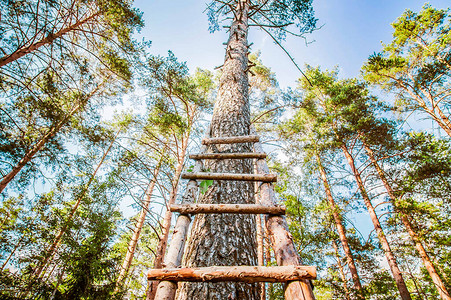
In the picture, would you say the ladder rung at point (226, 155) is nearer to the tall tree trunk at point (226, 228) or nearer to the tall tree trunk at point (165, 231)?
the tall tree trunk at point (226, 228)

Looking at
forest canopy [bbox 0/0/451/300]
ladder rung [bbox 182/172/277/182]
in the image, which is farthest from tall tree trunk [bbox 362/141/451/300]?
ladder rung [bbox 182/172/277/182]

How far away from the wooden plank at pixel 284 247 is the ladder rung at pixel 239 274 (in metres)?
0.05

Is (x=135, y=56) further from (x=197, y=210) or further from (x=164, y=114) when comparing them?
(x=197, y=210)

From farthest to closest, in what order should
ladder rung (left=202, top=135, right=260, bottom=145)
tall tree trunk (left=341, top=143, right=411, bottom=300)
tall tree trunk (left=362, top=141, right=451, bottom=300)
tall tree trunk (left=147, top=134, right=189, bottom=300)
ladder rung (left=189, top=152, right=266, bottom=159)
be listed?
1. tall tree trunk (left=362, top=141, right=451, bottom=300)
2. tall tree trunk (left=341, top=143, right=411, bottom=300)
3. tall tree trunk (left=147, top=134, right=189, bottom=300)
4. ladder rung (left=202, top=135, right=260, bottom=145)
5. ladder rung (left=189, top=152, right=266, bottom=159)

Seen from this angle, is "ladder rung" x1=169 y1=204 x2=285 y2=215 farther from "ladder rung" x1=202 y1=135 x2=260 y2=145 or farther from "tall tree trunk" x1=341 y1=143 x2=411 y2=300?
"tall tree trunk" x1=341 y1=143 x2=411 y2=300

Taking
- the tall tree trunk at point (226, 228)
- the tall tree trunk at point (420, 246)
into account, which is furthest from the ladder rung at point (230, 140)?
the tall tree trunk at point (420, 246)

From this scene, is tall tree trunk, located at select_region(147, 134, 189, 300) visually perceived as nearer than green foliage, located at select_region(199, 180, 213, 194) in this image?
No

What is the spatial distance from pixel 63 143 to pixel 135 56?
393 centimetres

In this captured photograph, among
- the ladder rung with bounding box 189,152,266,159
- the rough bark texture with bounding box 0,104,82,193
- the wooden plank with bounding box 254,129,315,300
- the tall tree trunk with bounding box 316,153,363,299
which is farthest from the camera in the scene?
the tall tree trunk with bounding box 316,153,363,299

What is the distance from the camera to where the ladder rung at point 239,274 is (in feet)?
3.50

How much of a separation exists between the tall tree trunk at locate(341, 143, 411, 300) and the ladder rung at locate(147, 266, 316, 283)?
958 cm

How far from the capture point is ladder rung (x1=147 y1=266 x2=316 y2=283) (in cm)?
107

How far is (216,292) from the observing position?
4.77 feet

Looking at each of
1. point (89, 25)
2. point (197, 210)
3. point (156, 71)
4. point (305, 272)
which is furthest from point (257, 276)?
point (89, 25)
